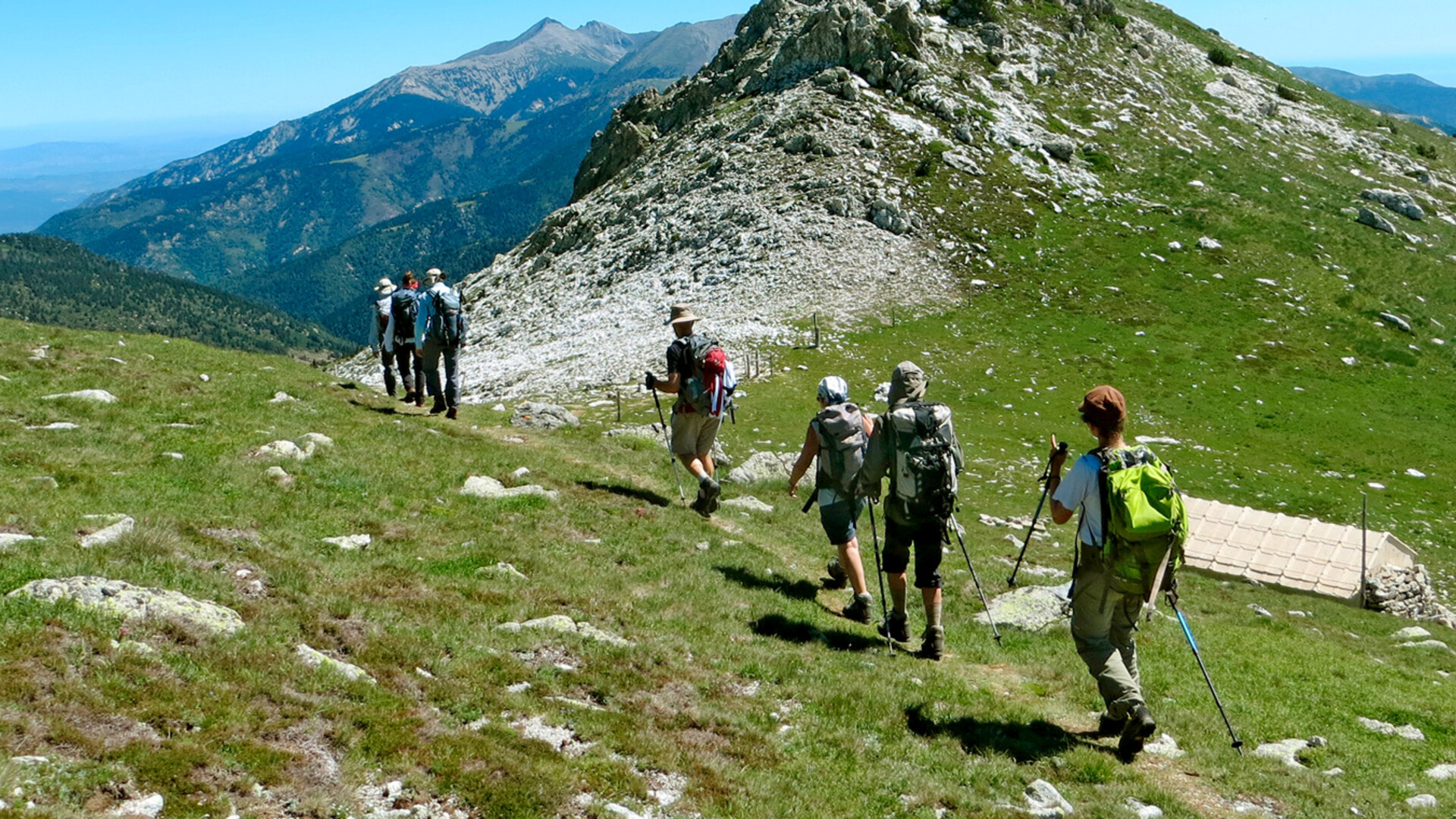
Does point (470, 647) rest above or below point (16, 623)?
below

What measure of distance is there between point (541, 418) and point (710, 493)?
11775 mm

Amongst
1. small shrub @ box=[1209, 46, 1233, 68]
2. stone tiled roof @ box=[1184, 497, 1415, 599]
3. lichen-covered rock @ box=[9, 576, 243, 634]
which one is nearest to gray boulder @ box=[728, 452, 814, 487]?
stone tiled roof @ box=[1184, 497, 1415, 599]

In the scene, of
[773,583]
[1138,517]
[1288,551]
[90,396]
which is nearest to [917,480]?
[1138,517]

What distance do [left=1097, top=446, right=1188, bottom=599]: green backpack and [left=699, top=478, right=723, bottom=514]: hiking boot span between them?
9.65 metres

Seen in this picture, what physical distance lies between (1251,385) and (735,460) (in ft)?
96.7

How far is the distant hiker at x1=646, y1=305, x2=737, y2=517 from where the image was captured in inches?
708

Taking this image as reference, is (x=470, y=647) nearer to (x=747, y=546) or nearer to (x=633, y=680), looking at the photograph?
(x=633, y=680)

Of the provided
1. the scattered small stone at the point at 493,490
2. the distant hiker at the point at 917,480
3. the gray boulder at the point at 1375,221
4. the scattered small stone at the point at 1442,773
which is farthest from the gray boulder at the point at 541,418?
the gray boulder at the point at 1375,221

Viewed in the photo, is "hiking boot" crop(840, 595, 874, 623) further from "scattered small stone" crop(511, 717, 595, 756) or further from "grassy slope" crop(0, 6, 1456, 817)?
"scattered small stone" crop(511, 717, 595, 756)

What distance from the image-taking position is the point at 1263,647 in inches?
635

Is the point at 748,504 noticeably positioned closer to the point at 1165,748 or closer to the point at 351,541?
the point at 351,541

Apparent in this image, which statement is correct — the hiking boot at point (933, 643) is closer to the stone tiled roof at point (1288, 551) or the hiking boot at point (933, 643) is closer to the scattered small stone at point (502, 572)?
the scattered small stone at point (502, 572)

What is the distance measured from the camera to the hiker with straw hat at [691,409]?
59.2 feet

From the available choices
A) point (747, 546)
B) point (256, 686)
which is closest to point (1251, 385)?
point (747, 546)
